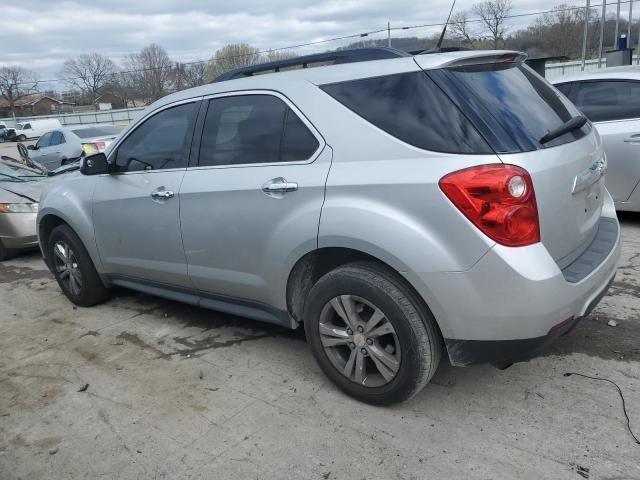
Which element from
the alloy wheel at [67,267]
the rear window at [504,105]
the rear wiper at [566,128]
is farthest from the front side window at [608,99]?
the alloy wheel at [67,267]

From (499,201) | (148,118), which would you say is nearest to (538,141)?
(499,201)

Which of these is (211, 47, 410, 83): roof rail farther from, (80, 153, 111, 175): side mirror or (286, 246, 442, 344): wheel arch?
(80, 153, 111, 175): side mirror

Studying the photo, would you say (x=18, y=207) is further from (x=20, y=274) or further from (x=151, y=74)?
(x=151, y=74)

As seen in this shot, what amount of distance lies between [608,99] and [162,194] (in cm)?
493

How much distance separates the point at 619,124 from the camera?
564cm

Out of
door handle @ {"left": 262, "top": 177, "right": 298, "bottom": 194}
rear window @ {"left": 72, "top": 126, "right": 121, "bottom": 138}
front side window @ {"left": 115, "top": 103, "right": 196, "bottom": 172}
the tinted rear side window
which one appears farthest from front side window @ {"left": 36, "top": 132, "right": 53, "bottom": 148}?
the tinted rear side window

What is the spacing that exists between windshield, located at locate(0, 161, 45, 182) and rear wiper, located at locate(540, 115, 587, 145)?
7.65 metres

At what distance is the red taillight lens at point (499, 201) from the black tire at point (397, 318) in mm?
512

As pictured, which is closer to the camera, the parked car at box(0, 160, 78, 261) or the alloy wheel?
the alloy wheel

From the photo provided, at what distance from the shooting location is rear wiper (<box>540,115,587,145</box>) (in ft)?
8.65

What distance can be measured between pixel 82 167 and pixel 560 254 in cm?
360

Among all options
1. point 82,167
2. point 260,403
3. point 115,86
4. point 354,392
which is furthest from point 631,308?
point 115,86

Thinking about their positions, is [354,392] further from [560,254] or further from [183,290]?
[183,290]

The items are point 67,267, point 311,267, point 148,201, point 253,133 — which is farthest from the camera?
point 67,267
